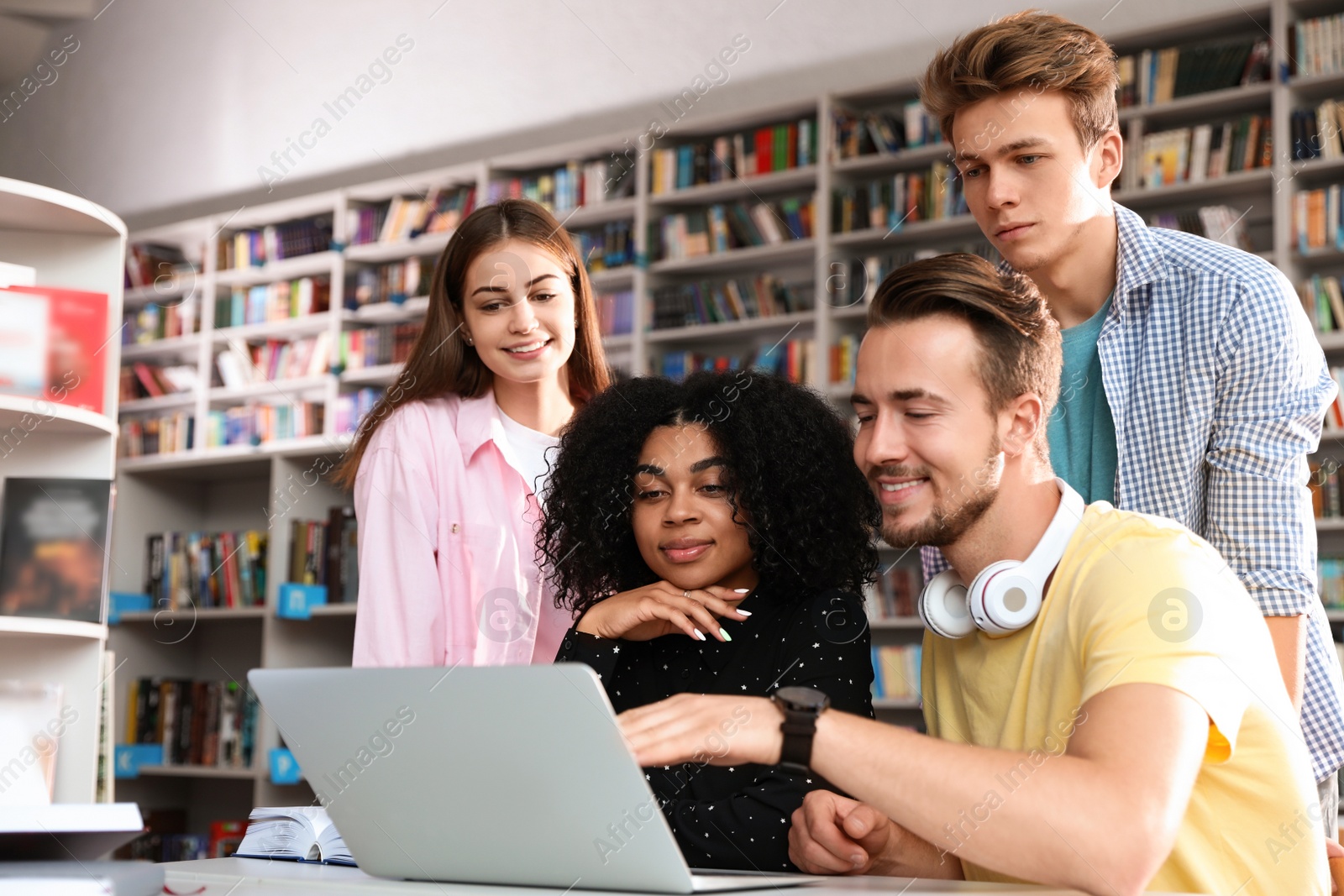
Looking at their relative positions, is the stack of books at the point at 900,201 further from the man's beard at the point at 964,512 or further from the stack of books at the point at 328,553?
the man's beard at the point at 964,512

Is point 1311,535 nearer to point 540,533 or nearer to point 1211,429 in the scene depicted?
point 1211,429

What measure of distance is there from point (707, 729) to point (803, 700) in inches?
3.3

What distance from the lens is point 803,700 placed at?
106 centimetres

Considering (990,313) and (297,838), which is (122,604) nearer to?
(297,838)

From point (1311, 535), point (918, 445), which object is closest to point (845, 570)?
point (918, 445)

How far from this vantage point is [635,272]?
5.56 metres

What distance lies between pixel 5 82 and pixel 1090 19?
16.6 feet

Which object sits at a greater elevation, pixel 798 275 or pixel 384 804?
pixel 798 275

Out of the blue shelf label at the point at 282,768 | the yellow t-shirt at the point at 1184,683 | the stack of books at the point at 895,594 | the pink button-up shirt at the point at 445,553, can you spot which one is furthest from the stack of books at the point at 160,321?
the yellow t-shirt at the point at 1184,683

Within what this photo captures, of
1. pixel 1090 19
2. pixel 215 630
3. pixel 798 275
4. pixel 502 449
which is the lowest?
pixel 215 630

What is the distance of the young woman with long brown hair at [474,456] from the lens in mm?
2066

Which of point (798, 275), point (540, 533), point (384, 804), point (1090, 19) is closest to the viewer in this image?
point (384, 804)

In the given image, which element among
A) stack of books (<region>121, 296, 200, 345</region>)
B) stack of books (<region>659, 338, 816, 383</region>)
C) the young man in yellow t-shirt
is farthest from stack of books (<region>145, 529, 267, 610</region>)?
the young man in yellow t-shirt

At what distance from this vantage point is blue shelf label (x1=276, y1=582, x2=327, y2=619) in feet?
17.0
